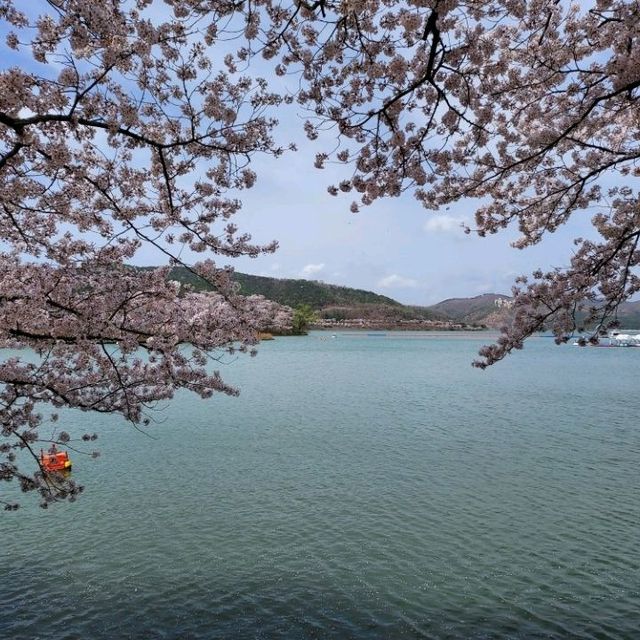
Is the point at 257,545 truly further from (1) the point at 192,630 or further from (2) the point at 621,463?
(2) the point at 621,463

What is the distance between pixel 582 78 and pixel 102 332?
5802mm

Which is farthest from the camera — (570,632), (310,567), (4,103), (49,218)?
(310,567)

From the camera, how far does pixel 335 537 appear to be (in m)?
11.3

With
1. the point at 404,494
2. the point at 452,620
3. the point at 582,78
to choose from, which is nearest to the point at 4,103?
the point at 582,78

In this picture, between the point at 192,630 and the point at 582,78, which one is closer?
the point at 582,78

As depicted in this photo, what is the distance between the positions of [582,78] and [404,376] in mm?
40300

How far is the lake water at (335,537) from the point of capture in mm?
8375

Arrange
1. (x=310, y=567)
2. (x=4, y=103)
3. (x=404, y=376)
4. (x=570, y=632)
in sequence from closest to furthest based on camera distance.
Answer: (x=4, y=103)
(x=570, y=632)
(x=310, y=567)
(x=404, y=376)

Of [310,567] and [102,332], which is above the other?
[102,332]

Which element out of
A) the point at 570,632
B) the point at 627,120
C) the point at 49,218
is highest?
the point at 627,120

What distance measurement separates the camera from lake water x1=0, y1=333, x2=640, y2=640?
27.5 feet

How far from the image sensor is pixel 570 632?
7.98 m

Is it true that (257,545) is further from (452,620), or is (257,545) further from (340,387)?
(340,387)

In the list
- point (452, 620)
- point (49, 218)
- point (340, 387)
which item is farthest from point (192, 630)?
point (340, 387)
